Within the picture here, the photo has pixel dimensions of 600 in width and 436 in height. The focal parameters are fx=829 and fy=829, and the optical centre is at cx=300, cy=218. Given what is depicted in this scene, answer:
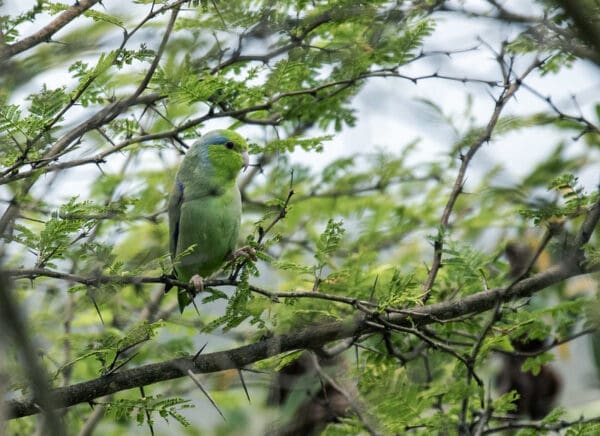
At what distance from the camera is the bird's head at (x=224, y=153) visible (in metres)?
5.73

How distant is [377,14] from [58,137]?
1773 millimetres

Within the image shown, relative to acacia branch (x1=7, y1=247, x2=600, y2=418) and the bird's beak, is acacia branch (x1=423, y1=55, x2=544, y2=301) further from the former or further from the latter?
the bird's beak

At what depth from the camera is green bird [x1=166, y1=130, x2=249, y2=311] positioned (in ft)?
18.0

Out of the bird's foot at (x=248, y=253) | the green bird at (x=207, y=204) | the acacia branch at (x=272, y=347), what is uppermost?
the green bird at (x=207, y=204)

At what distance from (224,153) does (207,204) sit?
39 centimetres

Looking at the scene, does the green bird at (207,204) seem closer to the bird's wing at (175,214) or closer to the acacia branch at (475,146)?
the bird's wing at (175,214)

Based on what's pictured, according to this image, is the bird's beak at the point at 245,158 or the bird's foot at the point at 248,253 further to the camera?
the bird's beak at the point at 245,158

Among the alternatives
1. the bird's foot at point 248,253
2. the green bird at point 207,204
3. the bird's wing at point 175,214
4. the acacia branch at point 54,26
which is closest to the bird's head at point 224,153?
the green bird at point 207,204

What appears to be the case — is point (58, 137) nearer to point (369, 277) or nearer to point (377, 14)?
point (377, 14)

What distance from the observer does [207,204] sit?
5.58m

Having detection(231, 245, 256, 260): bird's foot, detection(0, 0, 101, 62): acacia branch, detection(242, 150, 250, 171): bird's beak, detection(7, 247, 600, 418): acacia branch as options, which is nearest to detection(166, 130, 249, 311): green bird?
detection(242, 150, 250, 171): bird's beak

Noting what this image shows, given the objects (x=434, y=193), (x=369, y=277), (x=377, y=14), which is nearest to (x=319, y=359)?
(x=369, y=277)

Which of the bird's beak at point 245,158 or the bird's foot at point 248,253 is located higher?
the bird's beak at point 245,158

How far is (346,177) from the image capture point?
24.2ft
